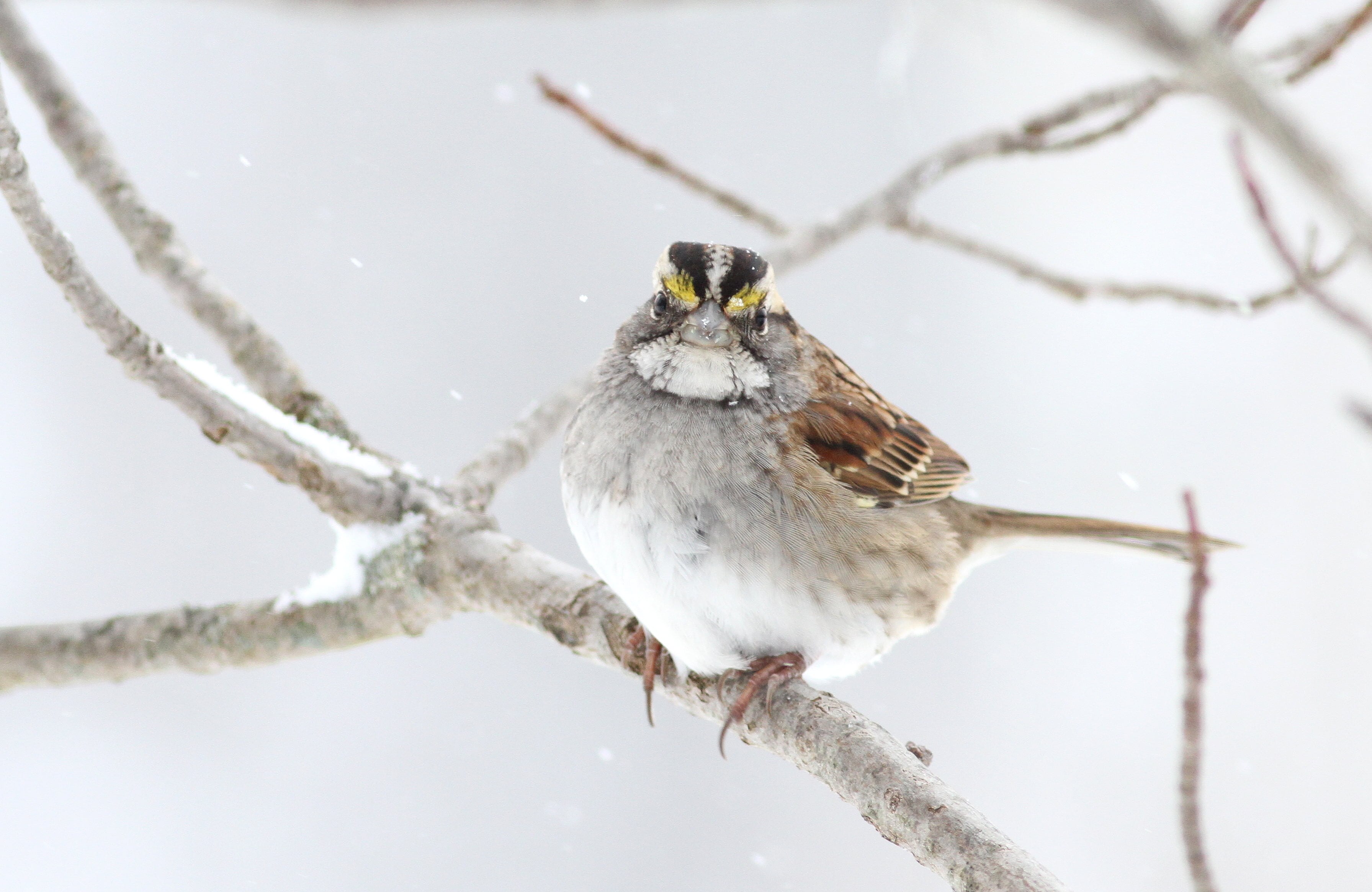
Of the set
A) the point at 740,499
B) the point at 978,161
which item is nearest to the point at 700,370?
the point at 740,499

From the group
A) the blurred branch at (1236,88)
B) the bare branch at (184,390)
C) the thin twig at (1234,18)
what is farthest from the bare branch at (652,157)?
the blurred branch at (1236,88)

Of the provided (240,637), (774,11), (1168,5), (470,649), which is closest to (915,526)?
(240,637)

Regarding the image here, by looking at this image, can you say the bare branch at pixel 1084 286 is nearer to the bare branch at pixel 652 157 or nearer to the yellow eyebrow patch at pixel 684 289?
the bare branch at pixel 652 157

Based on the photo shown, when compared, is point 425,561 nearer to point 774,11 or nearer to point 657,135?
point 657,135

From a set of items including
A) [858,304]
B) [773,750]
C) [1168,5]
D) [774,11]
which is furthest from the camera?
[774,11]

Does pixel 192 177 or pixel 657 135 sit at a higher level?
pixel 657 135

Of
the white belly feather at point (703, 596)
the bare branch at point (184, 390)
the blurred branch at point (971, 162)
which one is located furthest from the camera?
the blurred branch at point (971, 162)

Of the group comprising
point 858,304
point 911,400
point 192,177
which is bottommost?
point 192,177
